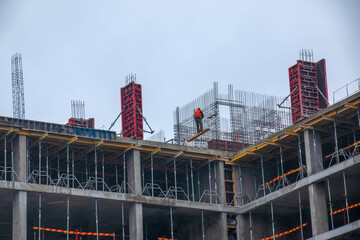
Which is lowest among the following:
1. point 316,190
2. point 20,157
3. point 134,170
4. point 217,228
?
point 217,228

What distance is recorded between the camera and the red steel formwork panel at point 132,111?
6234cm

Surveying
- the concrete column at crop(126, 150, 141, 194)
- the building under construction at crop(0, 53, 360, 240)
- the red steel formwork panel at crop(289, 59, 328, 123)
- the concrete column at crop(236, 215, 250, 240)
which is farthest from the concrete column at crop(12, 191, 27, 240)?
the red steel formwork panel at crop(289, 59, 328, 123)

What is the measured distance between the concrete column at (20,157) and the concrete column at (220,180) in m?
15.3

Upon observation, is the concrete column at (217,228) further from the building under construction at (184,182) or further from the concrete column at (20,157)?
the concrete column at (20,157)

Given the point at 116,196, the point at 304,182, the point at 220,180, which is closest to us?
the point at 304,182

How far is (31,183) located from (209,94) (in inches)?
840

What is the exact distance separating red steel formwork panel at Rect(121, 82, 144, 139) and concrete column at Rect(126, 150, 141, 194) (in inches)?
137

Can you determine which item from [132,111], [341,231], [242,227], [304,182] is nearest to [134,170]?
[132,111]

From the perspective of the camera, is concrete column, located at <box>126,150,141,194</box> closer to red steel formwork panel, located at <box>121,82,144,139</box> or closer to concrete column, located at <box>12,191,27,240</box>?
red steel formwork panel, located at <box>121,82,144,139</box>

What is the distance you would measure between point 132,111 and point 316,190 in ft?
55.7

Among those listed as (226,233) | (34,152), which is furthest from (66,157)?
(226,233)

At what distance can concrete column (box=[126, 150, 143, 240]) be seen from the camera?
184ft

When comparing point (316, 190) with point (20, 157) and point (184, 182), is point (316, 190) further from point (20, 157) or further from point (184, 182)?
point (20, 157)

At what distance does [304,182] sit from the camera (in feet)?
178
